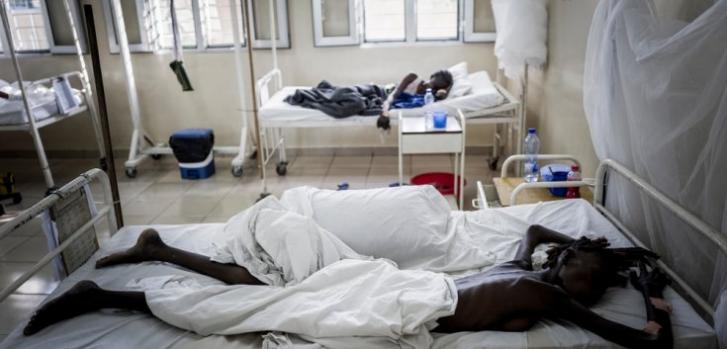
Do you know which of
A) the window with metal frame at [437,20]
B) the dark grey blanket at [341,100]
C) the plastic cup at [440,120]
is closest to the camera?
the plastic cup at [440,120]

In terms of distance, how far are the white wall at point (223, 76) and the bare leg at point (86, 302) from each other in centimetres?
327

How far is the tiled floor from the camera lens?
3305 millimetres

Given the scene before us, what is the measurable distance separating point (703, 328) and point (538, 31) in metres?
2.39

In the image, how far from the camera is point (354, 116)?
3.89 metres

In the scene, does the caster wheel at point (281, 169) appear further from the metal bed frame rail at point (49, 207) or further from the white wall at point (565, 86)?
the metal bed frame rail at point (49, 207)

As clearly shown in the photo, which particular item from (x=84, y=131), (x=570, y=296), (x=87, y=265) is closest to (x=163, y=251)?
(x=87, y=265)

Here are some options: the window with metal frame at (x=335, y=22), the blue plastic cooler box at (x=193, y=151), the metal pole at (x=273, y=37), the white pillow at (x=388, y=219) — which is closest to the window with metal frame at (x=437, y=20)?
the window with metal frame at (x=335, y=22)

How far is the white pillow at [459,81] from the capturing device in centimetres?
395

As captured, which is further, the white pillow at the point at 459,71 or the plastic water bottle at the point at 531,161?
the white pillow at the point at 459,71

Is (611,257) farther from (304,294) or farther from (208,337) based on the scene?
(208,337)

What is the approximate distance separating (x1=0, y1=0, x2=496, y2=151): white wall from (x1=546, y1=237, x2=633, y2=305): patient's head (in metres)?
3.07

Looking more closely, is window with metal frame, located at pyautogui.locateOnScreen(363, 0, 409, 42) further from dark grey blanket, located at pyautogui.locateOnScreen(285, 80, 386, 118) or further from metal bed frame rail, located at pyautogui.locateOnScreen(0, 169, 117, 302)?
metal bed frame rail, located at pyautogui.locateOnScreen(0, 169, 117, 302)

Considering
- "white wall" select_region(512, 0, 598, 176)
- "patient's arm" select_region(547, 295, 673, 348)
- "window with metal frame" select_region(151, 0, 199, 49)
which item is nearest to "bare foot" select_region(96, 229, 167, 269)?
"patient's arm" select_region(547, 295, 673, 348)

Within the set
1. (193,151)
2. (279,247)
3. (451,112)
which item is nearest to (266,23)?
(193,151)
